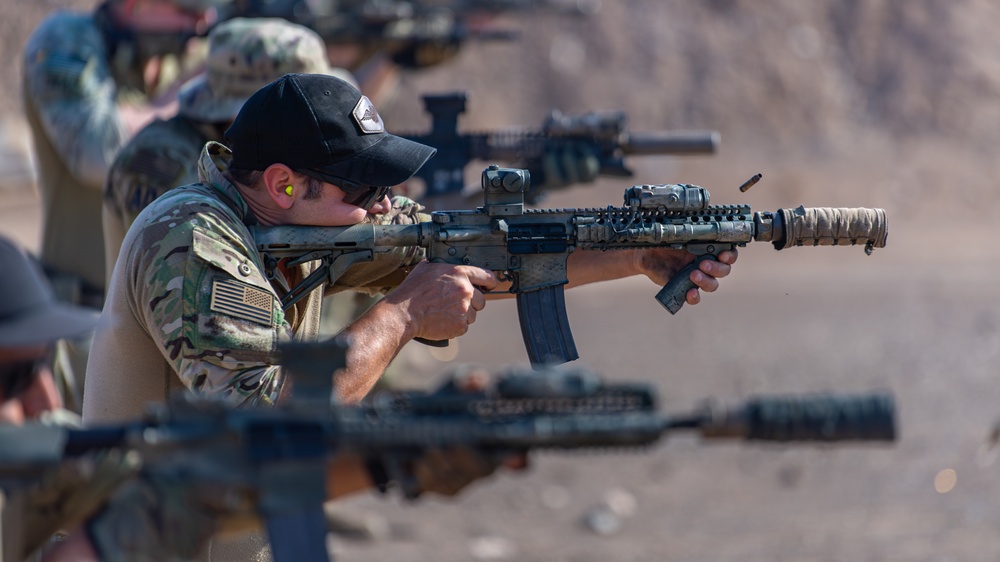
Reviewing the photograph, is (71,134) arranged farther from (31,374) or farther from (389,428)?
(389,428)

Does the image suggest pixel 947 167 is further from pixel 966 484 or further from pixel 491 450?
pixel 491 450

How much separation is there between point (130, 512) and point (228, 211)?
1.24 meters

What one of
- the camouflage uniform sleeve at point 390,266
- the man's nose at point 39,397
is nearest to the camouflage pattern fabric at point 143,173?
the camouflage uniform sleeve at point 390,266

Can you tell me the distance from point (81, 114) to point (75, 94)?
13cm

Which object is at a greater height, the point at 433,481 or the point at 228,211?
the point at 228,211

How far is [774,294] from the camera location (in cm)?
1742

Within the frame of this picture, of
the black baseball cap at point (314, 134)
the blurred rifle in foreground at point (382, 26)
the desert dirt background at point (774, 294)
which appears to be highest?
the blurred rifle in foreground at point (382, 26)

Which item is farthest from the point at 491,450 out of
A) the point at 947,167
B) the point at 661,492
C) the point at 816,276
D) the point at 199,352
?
the point at 947,167

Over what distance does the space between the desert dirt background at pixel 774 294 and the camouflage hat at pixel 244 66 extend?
2.28 meters

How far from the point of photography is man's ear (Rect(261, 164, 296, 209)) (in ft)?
12.8

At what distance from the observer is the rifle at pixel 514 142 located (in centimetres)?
711

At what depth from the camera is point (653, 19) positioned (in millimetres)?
29250

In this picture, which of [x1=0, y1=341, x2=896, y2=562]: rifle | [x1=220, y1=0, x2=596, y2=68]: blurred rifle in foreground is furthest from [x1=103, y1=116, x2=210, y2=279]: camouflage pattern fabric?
[x1=220, y1=0, x2=596, y2=68]: blurred rifle in foreground

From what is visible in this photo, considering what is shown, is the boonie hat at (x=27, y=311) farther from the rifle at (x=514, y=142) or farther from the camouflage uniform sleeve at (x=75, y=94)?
the rifle at (x=514, y=142)
